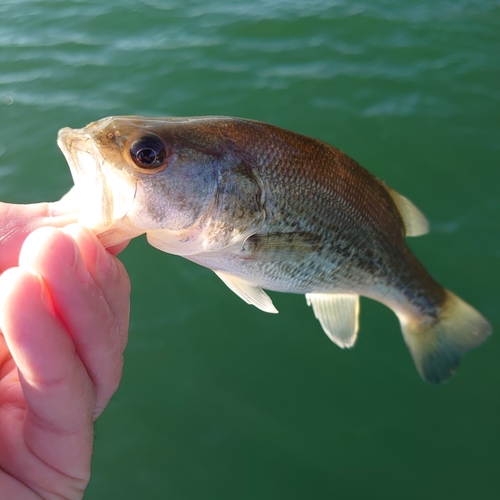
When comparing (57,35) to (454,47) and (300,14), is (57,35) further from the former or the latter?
(454,47)

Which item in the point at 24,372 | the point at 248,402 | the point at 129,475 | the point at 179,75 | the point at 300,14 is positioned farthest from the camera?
the point at 300,14

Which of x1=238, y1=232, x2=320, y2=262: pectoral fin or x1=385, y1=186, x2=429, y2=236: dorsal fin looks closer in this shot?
x1=238, y1=232, x2=320, y2=262: pectoral fin

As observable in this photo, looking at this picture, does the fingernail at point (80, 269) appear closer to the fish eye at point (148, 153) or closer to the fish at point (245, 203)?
the fish at point (245, 203)

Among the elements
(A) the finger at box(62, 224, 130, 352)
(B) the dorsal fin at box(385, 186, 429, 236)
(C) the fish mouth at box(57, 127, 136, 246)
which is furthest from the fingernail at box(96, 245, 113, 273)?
(B) the dorsal fin at box(385, 186, 429, 236)

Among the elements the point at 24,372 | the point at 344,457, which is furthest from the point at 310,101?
the point at 24,372

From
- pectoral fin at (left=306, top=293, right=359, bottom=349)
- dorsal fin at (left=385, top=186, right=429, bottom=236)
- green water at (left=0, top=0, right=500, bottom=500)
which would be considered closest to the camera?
dorsal fin at (left=385, top=186, right=429, bottom=236)

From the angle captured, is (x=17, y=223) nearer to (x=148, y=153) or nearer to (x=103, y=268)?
(x=103, y=268)

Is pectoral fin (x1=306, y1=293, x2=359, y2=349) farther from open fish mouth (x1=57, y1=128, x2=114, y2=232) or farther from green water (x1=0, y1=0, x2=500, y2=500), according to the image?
open fish mouth (x1=57, y1=128, x2=114, y2=232)
